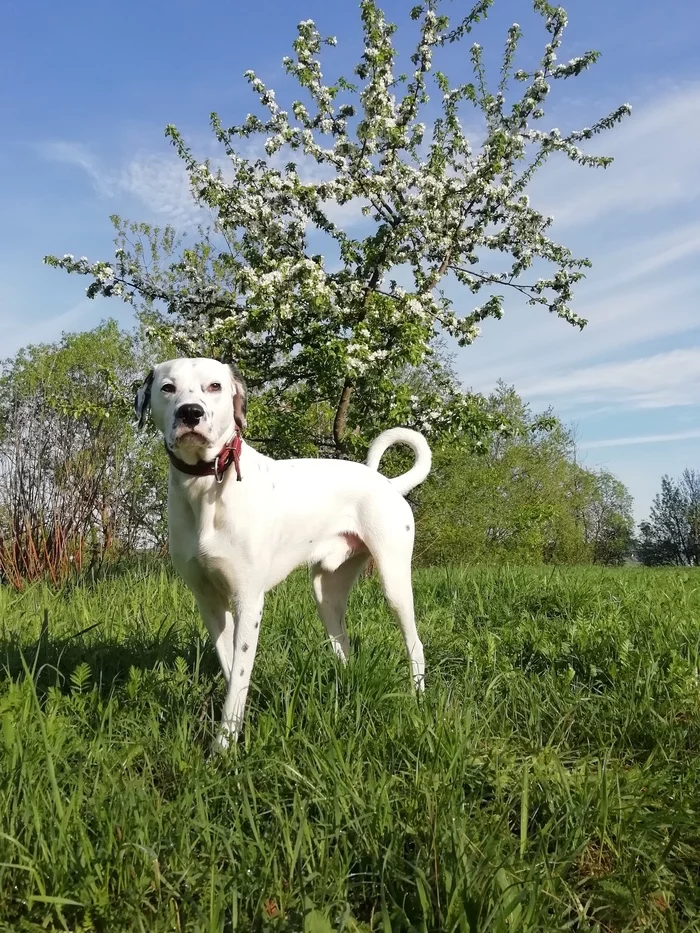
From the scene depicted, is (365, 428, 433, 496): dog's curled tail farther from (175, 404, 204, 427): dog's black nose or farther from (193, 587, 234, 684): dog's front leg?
(175, 404, 204, 427): dog's black nose

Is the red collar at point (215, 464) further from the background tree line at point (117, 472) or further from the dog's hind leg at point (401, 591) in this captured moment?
the background tree line at point (117, 472)

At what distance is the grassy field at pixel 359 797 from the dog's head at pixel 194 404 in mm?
1133

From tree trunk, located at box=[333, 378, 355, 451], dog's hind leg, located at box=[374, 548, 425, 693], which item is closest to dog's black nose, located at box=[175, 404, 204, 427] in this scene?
dog's hind leg, located at box=[374, 548, 425, 693]

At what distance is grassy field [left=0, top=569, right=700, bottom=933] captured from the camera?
2113 mm

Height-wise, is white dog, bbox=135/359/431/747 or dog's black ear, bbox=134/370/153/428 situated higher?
dog's black ear, bbox=134/370/153/428

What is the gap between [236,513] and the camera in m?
3.48

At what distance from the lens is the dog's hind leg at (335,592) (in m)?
4.41

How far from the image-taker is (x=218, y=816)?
2.59 metres

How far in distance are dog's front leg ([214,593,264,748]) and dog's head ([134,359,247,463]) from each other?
75 cm

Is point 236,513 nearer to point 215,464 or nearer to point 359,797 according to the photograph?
point 215,464

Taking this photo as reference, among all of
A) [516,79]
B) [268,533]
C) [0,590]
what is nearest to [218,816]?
[268,533]

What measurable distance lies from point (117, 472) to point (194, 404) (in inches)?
251

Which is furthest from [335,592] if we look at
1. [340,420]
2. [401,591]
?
[340,420]

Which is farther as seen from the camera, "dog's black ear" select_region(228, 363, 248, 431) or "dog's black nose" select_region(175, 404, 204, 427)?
"dog's black ear" select_region(228, 363, 248, 431)
